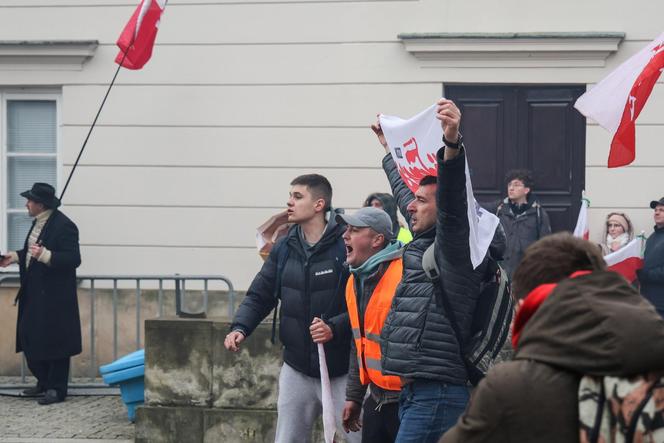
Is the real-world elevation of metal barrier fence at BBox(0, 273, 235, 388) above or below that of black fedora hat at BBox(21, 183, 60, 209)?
below

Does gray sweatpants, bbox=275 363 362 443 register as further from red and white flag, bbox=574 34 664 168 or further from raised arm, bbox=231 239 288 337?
red and white flag, bbox=574 34 664 168

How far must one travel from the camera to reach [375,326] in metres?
6.07

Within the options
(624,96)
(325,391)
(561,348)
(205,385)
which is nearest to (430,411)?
(325,391)

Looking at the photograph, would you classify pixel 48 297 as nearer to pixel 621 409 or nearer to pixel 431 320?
pixel 431 320

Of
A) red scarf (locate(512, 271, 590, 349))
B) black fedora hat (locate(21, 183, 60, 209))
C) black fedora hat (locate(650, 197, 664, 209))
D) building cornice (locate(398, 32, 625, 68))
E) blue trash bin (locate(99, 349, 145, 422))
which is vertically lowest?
blue trash bin (locate(99, 349, 145, 422))

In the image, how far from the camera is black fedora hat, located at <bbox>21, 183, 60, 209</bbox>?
11664 mm

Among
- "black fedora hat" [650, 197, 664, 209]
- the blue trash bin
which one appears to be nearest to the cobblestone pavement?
the blue trash bin

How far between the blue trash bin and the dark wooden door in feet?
13.8

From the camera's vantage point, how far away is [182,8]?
12922 millimetres

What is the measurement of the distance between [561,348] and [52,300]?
8.99 meters

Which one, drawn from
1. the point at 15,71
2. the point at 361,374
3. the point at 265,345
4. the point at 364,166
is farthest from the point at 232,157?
the point at 361,374

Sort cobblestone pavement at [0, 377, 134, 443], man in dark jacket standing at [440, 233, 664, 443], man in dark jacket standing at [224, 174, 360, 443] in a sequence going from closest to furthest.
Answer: man in dark jacket standing at [440, 233, 664, 443]
man in dark jacket standing at [224, 174, 360, 443]
cobblestone pavement at [0, 377, 134, 443]

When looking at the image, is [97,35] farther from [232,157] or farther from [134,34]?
[232,157]

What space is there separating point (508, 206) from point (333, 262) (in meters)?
4.59
